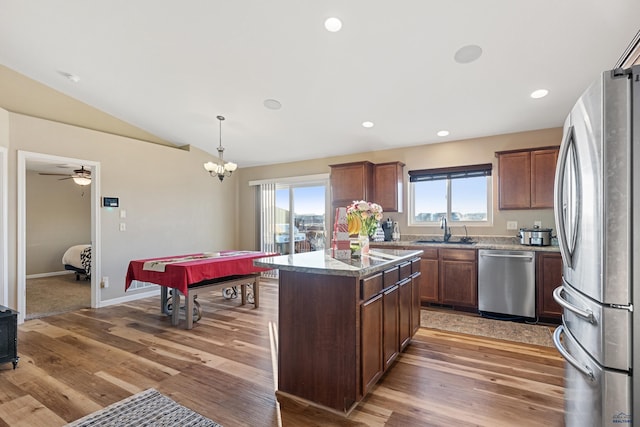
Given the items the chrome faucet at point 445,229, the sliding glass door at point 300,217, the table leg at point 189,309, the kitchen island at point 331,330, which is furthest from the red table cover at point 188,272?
the chrome faucet at point 445,229

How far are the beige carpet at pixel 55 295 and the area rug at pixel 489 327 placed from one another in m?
5.00

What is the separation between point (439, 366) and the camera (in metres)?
2.65

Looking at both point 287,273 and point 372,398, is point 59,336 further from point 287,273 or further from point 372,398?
point 372,398

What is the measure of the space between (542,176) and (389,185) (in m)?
2.02

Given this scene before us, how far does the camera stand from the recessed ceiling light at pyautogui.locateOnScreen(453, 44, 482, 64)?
2.83 meters

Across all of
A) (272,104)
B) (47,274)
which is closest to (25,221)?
(272,104)

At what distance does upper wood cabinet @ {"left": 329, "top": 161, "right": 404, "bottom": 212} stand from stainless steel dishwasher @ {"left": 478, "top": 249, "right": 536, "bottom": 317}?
1.56m

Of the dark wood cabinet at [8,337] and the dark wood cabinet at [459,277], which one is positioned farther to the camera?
the dark wood cabinet at [459,277]

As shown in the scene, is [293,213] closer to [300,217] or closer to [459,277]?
[300,217]

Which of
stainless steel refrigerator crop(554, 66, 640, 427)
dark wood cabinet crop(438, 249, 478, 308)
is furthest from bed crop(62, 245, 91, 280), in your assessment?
stainless steel refrigerator crop(554, 66, 640, 427)

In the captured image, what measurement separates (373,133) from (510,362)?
3.40 metres

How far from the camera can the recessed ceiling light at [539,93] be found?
11.1ft

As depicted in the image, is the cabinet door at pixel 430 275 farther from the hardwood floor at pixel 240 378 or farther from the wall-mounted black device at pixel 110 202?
the wall-mounted black device at pixel 110 202

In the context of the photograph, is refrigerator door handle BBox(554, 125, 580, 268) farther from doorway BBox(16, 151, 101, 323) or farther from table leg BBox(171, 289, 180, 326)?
doorway BBox(16, 151, 101, 323)
